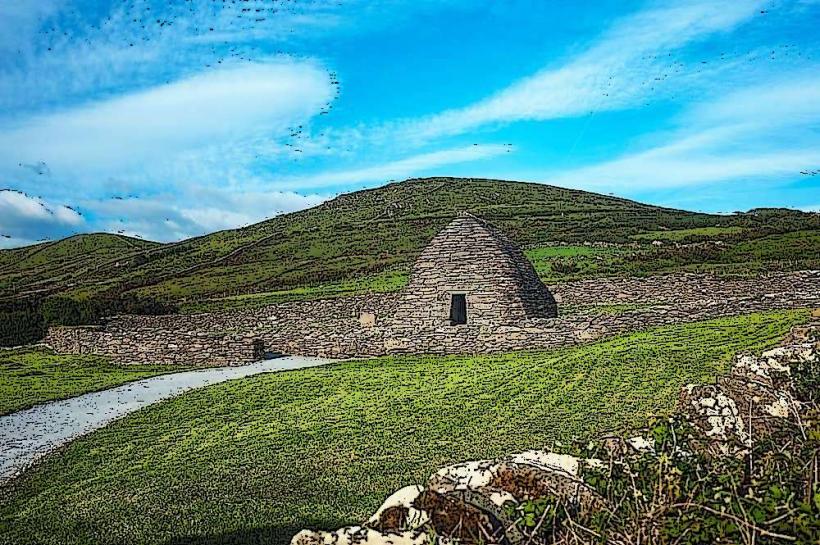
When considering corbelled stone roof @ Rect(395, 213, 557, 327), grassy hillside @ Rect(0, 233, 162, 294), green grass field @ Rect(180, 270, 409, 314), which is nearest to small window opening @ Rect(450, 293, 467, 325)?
corbelled stone roof @ Rect(395, 213, 557, 327)

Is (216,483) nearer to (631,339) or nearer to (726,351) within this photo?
(726,351)

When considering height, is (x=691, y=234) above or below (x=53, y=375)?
above

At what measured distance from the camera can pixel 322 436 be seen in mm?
9930

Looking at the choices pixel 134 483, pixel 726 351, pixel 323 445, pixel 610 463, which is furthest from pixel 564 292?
pixel 610 463

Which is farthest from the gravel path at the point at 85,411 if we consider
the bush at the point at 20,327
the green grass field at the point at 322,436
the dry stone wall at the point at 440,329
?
the bush at the point at 20,327

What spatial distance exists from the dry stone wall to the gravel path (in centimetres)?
118

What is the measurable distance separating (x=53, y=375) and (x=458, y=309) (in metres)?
12.3

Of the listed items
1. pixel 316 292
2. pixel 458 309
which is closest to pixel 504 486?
pixel 458 309

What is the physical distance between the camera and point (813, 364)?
20.8ft

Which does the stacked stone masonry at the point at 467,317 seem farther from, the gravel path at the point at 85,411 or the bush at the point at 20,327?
the bush at the point at 20,327

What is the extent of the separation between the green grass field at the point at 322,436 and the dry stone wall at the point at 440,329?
6.38 ft

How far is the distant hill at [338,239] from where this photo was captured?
52688 millimetres

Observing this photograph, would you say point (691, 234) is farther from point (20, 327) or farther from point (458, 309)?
point (20, 327)

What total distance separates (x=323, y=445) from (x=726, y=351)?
816cm
